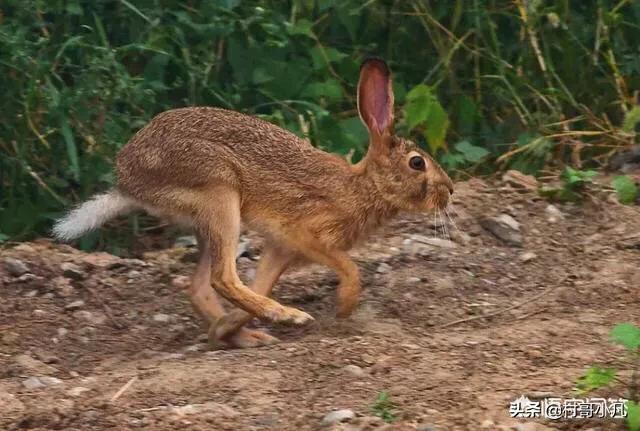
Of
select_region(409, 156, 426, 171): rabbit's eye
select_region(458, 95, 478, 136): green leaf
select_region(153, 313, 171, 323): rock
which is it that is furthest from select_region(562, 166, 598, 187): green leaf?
select_region(153, 313, 171, 323): rock

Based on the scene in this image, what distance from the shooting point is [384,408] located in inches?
182

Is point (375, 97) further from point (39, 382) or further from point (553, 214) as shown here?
point (39, 382)


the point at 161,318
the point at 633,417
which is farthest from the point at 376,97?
the point at 633,417

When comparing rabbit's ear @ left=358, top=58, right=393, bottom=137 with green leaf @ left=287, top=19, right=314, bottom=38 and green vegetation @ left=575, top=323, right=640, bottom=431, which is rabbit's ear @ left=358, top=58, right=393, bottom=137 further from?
green vegetation @ left=575, top=323, right=640, bottom=431

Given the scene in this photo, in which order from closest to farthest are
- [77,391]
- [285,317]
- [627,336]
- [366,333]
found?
[627,336] → [77,391] → [366,333] → [285,317]

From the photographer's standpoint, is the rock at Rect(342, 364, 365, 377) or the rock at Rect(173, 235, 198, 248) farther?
the rock at Rect(173, 235, 198, 248)

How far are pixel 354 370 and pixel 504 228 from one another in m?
1.83

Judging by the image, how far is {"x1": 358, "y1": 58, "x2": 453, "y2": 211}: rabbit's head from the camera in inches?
245

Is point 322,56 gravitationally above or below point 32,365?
above

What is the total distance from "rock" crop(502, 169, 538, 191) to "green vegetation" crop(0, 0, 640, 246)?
24cm

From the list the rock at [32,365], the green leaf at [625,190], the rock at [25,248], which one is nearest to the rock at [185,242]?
the rock at [25,248]

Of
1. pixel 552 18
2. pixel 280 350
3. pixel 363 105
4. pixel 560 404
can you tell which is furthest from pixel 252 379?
pixel 552 18

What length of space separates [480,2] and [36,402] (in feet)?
12.3

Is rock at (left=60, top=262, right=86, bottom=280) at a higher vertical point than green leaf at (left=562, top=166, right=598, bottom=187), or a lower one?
lower
